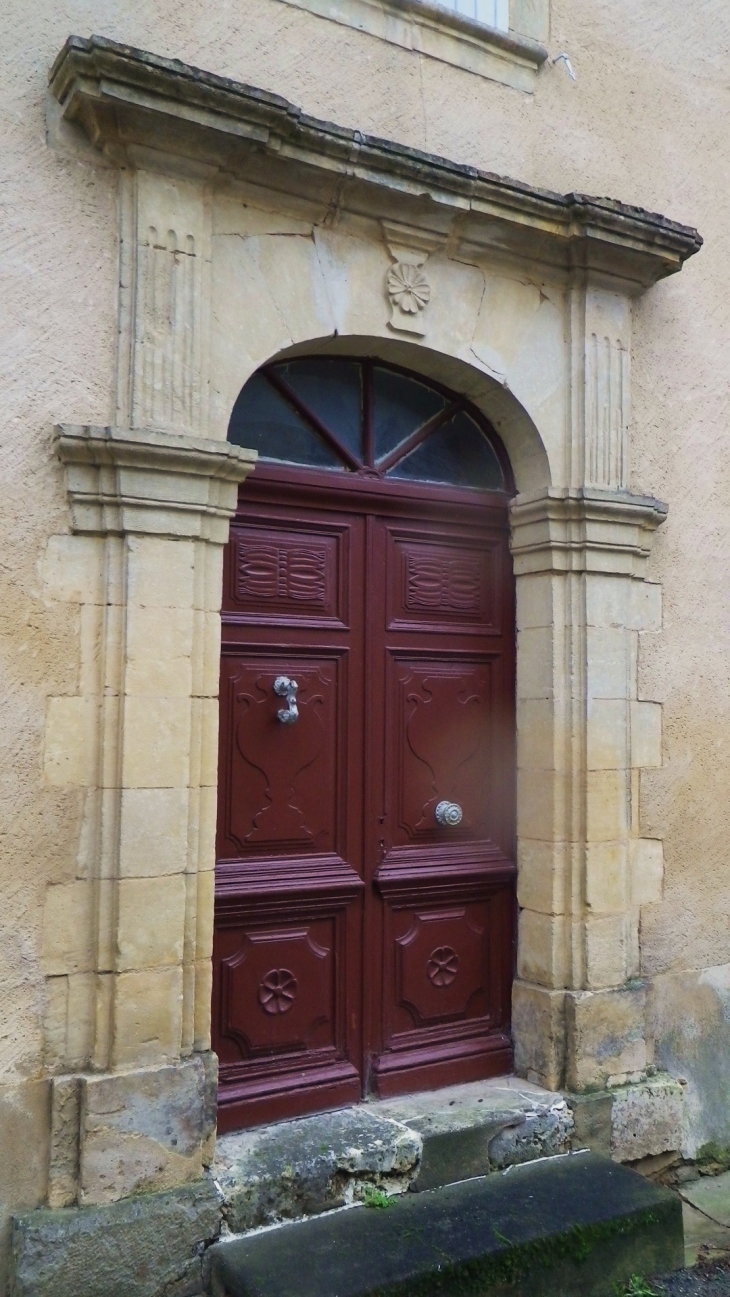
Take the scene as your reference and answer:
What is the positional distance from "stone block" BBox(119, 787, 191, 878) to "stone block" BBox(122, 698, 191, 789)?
0.03 metres

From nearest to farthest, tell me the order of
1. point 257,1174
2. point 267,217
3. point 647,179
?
point 257,1174
point 267,217
point 647,179

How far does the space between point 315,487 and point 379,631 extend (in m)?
0.59

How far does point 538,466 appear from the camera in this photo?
13.3ft

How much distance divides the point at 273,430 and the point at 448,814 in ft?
5.18

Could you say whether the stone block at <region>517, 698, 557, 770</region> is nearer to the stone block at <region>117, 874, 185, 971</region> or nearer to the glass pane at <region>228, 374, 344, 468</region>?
the glass pane at <region>228, 374, 344, 468</region>

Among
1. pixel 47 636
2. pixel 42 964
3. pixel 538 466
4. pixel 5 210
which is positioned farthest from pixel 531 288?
pixel 42 964

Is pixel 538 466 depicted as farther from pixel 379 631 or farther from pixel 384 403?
pixel 379 631

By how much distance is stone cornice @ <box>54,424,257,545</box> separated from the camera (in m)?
3.02

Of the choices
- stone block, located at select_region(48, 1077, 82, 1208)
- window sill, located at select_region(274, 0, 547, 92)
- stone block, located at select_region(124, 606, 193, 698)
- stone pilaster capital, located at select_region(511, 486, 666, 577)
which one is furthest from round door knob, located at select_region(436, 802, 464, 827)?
window sill, located at select_region(274, 0, 547, 92)

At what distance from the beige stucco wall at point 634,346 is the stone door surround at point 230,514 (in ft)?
0.26

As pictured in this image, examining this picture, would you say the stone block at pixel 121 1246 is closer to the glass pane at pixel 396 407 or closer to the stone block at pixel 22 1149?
the stone block at pixel 22 1149

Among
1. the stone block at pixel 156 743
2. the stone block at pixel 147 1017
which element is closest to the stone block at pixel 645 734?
the stone block at pixel 156 743

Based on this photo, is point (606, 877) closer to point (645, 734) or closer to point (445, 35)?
point (645, 734)

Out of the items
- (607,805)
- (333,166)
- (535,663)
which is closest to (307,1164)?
(607,805)
